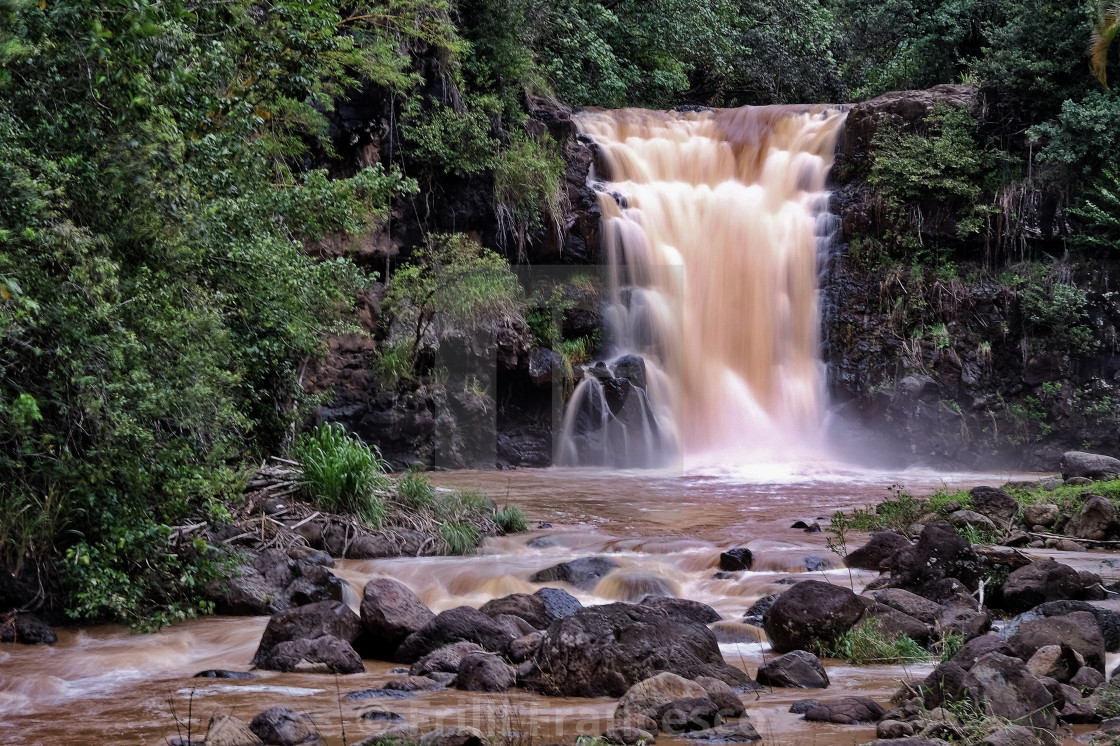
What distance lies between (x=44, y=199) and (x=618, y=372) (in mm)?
14082

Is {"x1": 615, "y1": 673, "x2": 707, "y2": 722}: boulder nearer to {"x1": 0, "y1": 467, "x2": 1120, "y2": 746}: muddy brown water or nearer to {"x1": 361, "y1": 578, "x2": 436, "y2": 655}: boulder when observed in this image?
{"x1": 0, "y1": 467, "x2": 1120, "y2": 746}: muddy brown water

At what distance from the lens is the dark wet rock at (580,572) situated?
8.30 metres

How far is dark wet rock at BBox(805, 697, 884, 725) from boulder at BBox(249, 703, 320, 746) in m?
2.29

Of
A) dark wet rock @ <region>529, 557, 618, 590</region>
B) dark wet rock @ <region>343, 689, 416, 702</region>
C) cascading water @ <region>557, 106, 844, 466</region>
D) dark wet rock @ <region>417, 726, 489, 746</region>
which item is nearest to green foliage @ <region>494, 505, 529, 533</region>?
dark wet rock @ <region>529, 557, 618, 590</region>

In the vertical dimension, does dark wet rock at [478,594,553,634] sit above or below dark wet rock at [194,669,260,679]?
above

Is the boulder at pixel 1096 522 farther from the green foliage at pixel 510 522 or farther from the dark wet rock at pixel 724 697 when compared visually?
the dark wet rock at pixel 724 697

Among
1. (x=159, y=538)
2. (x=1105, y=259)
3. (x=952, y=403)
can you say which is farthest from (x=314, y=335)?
(x=1105, y=259)

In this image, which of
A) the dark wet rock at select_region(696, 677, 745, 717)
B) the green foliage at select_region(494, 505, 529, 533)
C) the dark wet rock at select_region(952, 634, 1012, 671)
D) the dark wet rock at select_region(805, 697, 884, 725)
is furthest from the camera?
the green foliage at select_region(494, 505, 529, 533)

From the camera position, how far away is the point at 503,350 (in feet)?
63.7

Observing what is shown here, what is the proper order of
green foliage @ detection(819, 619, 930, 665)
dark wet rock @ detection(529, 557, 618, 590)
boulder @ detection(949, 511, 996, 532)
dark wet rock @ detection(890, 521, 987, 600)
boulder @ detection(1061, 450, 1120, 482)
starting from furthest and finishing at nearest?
boulder @ detection(1061, 450, 1120, 482)
boulder @ detection(949, 511, 996, 532)
dark wet rock @ detection(529, 557, 618, 590)
dark wet rock @ detection(890, 521, 987, 600)
green foliage @ detection(819, 619, 930, 665)

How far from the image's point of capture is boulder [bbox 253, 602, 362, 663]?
6.13 meters

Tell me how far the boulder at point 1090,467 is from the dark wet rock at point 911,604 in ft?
26.7

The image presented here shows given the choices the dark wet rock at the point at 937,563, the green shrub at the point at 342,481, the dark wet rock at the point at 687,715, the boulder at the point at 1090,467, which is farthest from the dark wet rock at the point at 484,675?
the boulder at the point at 1090,467

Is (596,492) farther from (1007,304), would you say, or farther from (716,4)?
(716,4)
